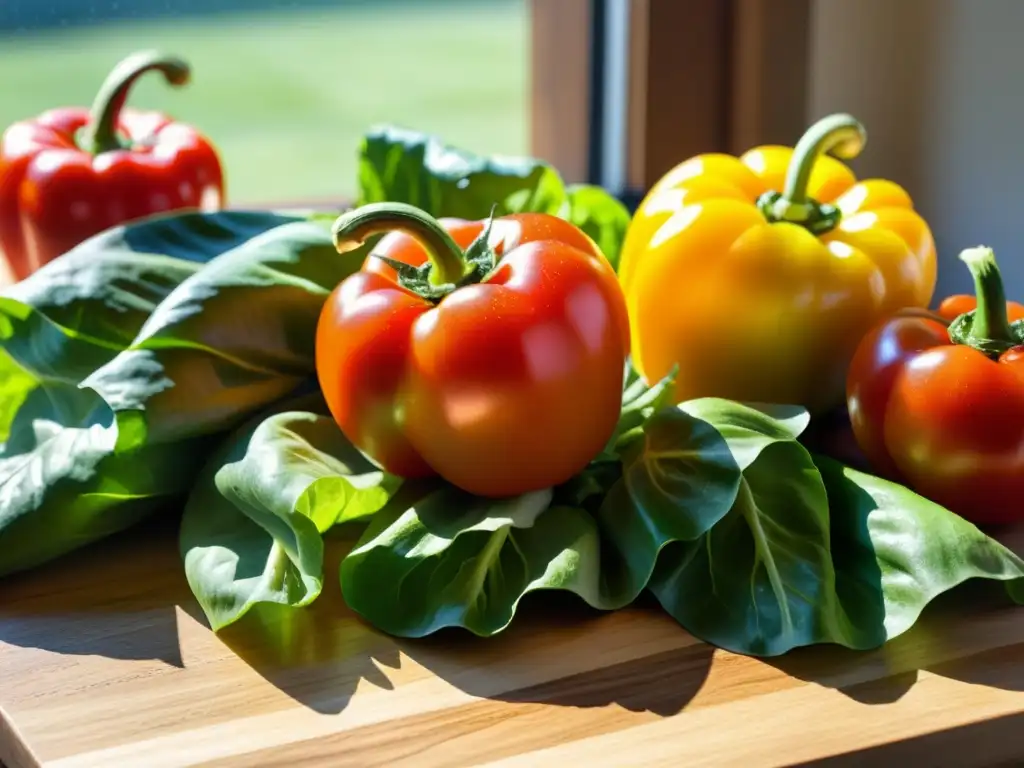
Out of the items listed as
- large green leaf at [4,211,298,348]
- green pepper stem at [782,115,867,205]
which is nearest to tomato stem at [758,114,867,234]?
green pepper stem at [782,115,867,205]

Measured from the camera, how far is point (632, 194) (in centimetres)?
148

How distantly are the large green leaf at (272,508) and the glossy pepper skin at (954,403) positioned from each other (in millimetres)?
295

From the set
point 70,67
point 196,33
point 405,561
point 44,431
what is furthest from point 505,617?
point 196,33

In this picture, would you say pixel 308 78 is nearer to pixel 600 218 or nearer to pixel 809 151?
pixel 600 218

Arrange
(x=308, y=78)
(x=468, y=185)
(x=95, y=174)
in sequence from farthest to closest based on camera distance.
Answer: (x=308, y=78) → (x=95, y=174) → (x=468, y=185)

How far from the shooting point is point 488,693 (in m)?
0.66

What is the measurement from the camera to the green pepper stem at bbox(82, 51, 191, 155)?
117 cm

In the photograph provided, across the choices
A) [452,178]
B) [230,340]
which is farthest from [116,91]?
[230,340]

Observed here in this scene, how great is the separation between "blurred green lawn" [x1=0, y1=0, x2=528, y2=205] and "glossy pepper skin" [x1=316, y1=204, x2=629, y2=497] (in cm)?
416

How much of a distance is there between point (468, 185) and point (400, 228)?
0.87 ft

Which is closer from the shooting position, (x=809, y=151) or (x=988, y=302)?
(x=988, y=302)

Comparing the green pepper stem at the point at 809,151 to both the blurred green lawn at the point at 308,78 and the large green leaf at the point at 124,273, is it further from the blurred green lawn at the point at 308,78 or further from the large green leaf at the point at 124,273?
the blurred green lawn at the point at 308,78

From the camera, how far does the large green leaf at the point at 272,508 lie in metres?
0.72

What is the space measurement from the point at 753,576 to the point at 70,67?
580cm
